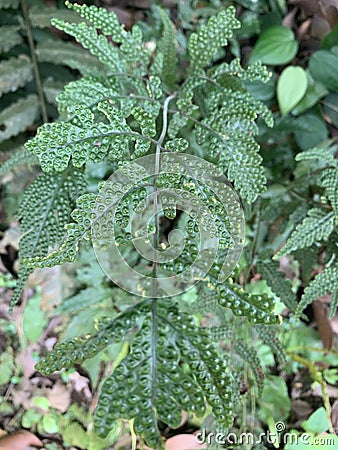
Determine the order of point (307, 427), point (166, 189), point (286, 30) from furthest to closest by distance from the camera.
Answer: point (286, 30)
point (307, 427)
point (166, 189)

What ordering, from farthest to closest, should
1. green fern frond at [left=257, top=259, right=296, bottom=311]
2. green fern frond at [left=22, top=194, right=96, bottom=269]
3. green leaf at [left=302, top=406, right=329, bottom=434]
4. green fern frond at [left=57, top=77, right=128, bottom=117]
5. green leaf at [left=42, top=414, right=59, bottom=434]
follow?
green leaf at [left=42, top=414, right=59, bottom=434], green leaf at [left=302, top=406, right=329, bottom=434], green fern frond at [left=257, top=259, right=296, bottom=311], green fern frond at [left=57, top=77, right=128, bottom=117], green fern frond at [left=22, top=194, right=96, bottom=269]

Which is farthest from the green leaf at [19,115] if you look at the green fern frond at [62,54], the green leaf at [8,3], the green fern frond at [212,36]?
the green fern frond at [212,36]

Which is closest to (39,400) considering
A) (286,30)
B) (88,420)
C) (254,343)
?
(88,420)

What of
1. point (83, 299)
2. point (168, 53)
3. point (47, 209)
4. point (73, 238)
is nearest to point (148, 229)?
point (73, 238)

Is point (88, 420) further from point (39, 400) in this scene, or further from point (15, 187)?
point (15, 187)

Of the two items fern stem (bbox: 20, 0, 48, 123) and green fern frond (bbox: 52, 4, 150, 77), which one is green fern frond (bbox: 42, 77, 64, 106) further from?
green fern frond (bbox: 52, 4, 150, 77)

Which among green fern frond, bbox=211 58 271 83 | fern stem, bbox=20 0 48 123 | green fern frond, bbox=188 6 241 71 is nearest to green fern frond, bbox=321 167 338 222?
green fern frond, bbox=211 58 271 83
